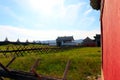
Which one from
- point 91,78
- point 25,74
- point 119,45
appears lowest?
point 91,78

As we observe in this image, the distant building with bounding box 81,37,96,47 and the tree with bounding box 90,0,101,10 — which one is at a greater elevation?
the tree with bounding box 90,0,101,10

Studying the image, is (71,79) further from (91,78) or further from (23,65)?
(23,65)

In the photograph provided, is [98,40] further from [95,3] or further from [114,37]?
[114,37]

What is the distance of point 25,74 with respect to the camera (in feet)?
31.2

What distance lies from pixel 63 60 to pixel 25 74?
49.9 ft

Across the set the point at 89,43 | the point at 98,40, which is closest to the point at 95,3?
the point at 98,40

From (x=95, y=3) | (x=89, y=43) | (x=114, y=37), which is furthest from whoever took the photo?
(x=89, y=43)

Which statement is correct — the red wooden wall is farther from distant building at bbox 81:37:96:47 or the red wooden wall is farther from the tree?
distant building at bbox 81:37:96:47

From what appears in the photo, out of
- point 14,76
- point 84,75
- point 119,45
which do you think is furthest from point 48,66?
point 119,45

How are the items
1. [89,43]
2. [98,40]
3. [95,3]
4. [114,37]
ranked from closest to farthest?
1. [114,37]
2. [95,3]
3. [98,40]
4. [89,43]

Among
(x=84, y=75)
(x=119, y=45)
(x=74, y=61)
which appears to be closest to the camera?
(x=119, y=45)

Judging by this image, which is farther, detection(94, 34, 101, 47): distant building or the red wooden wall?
detection(94, 34, 101, 47): distant building

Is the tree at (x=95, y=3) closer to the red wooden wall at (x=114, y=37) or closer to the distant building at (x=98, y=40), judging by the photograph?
the red wooden wall at (x=114, y=37)

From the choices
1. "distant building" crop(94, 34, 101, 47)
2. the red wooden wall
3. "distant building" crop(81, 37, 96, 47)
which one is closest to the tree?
the red wooden wall
